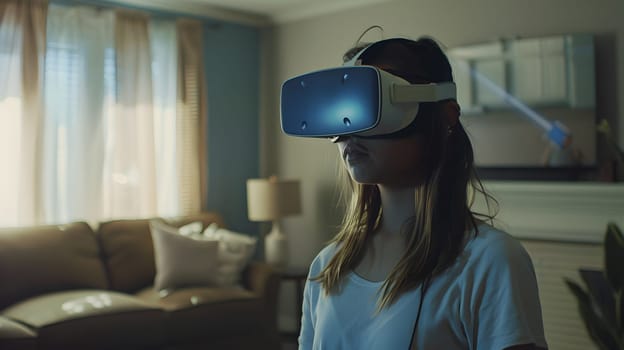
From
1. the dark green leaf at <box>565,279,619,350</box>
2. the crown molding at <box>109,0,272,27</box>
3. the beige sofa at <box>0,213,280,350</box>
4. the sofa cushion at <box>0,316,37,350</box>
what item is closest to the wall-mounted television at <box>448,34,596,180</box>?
the dark green leaf at <box>565,279,619,350</box>

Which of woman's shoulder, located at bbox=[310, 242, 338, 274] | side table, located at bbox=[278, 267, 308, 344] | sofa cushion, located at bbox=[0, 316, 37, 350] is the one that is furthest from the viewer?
side table, located at bbox=[278, 267, 308, 344]

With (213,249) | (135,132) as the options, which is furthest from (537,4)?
(135,132)

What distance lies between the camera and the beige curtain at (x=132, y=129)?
416 centimetres

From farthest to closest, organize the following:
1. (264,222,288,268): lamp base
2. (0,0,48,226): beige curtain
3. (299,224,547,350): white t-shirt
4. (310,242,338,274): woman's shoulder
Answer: (264,222,288,268): lamp base → (0,0,48,226): beige curtain → (310,242,338,274): woman's shoulder → (299,224,547,350): white t-shirt

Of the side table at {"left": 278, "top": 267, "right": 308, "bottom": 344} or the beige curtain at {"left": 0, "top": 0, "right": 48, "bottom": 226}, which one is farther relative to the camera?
the side table at {"left": 278, "top": 267, "right": 308, "bottom": 344}

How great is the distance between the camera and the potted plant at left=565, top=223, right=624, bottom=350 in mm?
2893

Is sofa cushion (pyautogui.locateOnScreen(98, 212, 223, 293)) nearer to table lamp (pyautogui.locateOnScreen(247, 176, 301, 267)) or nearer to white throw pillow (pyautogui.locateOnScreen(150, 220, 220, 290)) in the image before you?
white throw pillow (pyautogui.locateOnScreen(150, 220, 220, 290))

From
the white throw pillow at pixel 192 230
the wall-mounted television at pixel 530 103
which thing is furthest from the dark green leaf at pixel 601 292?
the white throw pillow at pixel 192 230

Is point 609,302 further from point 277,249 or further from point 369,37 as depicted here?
point 369,37

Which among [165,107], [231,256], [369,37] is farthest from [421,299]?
[165,107]

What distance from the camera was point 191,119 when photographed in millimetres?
Answer: 4594

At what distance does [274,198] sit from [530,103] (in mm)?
1638

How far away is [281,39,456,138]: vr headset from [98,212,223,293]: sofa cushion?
3160 millimetres

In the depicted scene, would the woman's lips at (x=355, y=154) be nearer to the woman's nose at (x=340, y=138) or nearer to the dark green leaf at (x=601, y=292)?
the woman's nose at (x=340, y=138)
